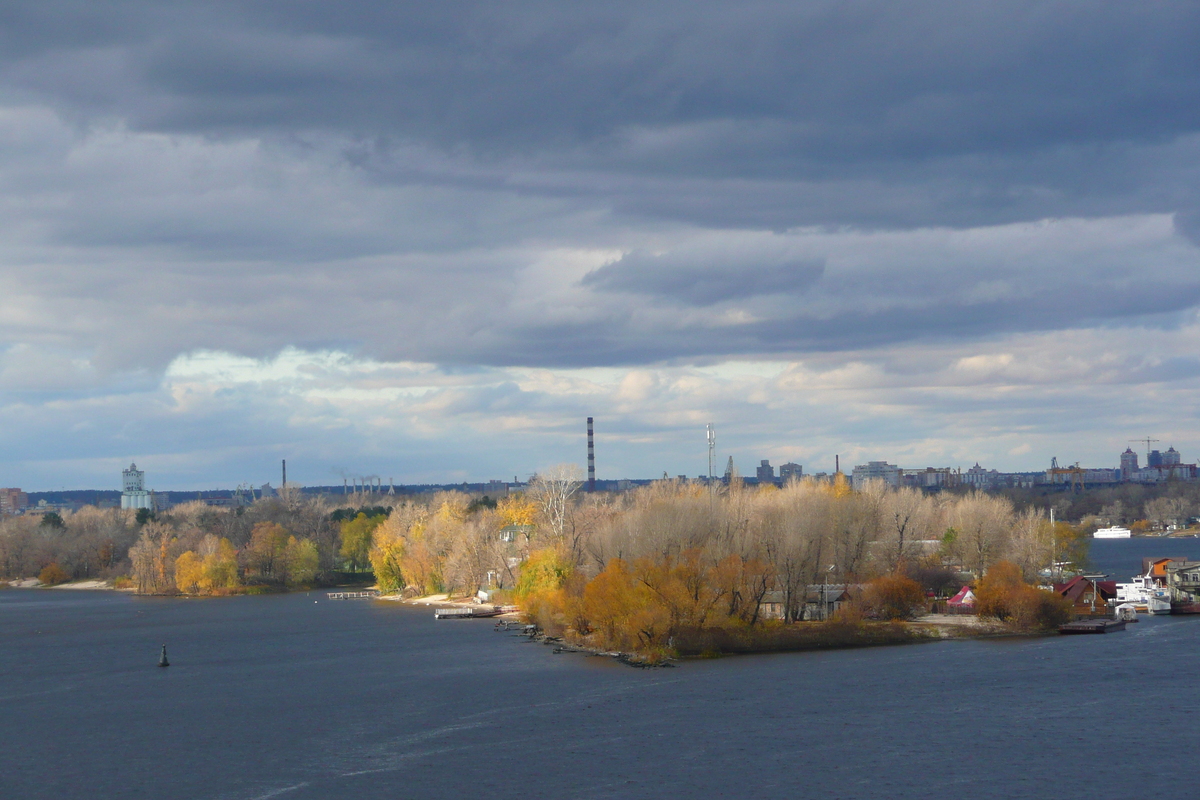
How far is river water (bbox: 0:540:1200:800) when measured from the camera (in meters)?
40.2

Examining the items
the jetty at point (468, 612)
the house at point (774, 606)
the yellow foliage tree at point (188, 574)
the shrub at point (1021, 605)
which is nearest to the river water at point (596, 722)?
the shrub at point (1021, 605)

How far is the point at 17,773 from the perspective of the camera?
44031mm

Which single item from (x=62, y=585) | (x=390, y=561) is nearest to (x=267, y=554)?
(x=390, y=561)

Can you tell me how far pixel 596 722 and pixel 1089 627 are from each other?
41.6m

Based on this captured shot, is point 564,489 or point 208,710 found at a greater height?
point 564,489

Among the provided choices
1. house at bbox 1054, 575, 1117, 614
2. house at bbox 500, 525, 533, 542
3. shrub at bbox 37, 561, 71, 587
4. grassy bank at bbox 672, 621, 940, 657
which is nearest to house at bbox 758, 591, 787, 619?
grassy bank at bbox 672, 621, 940, 657

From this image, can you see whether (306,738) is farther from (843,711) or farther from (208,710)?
(843,711)

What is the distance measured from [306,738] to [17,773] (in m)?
10.4

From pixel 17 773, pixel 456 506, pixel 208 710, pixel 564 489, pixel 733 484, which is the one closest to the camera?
pixel 17 773

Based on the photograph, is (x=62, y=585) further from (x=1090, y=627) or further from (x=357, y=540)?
(x=1090, y=627)

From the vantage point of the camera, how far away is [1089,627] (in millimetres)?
77000

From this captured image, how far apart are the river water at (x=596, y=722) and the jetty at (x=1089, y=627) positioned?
84.5 inches

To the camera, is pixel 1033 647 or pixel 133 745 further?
pixel 1033 647

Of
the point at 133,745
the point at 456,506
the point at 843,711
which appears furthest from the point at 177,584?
the point at 843,711
